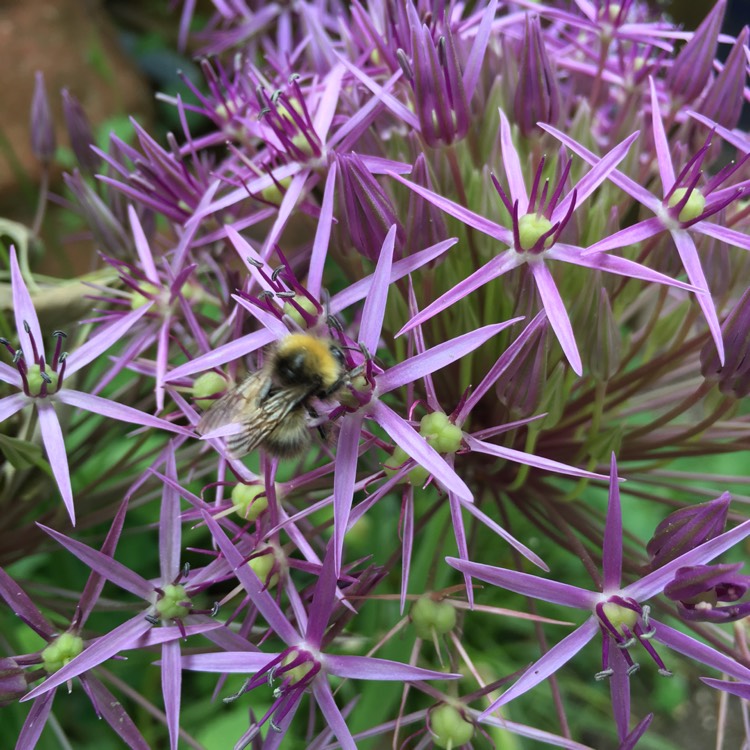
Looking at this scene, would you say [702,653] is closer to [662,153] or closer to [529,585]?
[529,585]

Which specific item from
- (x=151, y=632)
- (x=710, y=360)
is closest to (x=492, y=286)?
(x=710, y=360)

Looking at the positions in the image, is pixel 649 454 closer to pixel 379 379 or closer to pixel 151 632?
pixel 379 379

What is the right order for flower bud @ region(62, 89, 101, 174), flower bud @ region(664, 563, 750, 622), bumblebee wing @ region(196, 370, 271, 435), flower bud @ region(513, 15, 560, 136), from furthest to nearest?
flower bud @ region(62, 89, 101, 174)
flower bud @ region(513, 15, 560, 136)
bumblebee wing @ region(196, 370, 271, 435)
flower bud @ region(664, 563, 750, 622)

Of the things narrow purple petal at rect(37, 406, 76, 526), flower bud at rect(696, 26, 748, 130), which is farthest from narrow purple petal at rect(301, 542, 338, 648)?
flower bud at rect(696, 26, 748, 130)

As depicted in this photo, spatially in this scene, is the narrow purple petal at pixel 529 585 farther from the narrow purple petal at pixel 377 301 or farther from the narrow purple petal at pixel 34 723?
the narrow purple petal at pixel 34 723

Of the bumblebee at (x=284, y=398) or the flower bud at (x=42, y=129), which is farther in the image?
the flower bud at (x=42, y=129)

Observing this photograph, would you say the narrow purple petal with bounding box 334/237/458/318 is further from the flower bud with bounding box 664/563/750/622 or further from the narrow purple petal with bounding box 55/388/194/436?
the flower bud with bounding box 664/563/750/622

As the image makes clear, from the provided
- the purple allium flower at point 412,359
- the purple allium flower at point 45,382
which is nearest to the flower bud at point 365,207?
the purple allium flower at point 412,359
